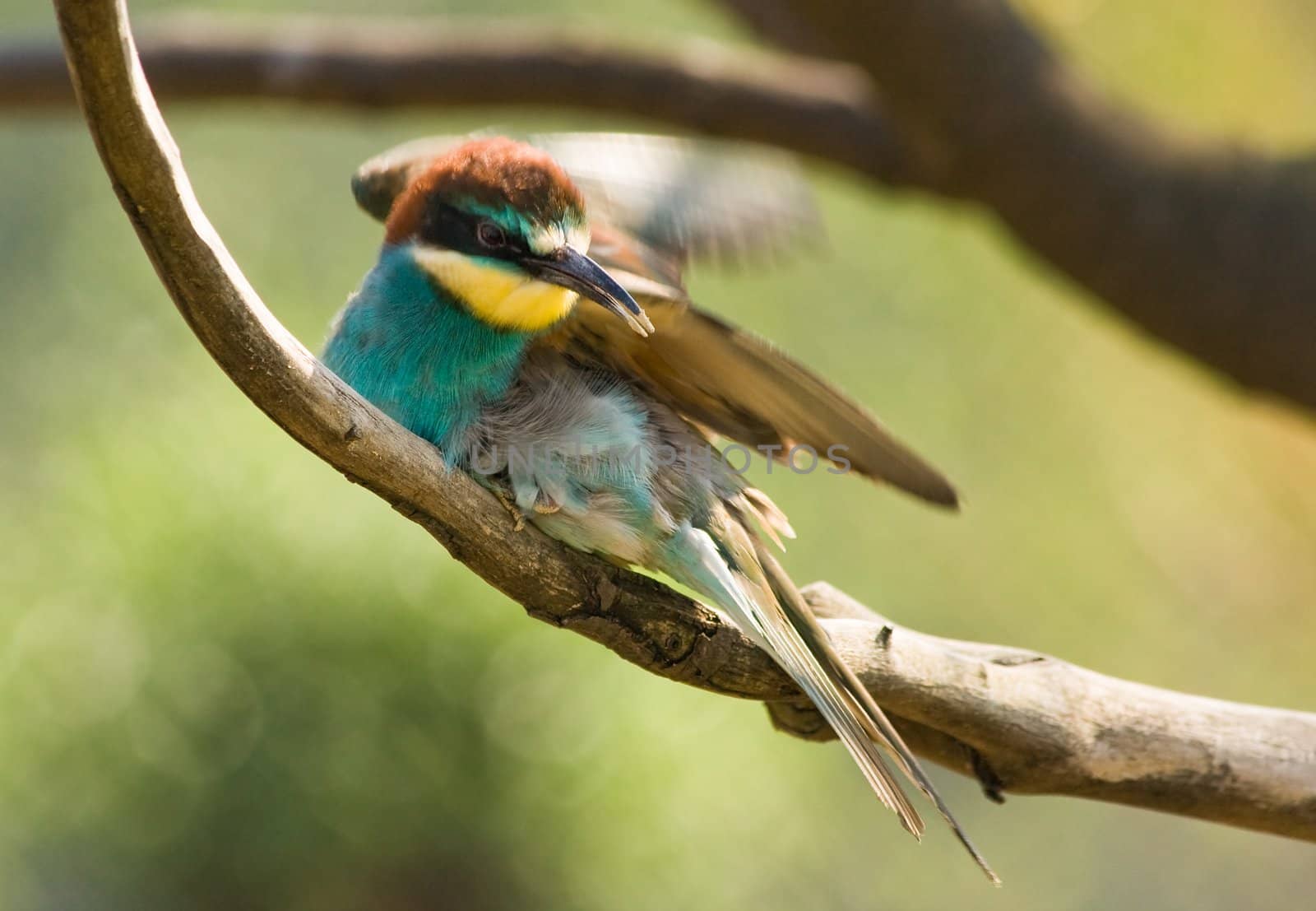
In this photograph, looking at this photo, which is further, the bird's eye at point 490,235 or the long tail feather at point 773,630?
the bird's eye at point 490,235

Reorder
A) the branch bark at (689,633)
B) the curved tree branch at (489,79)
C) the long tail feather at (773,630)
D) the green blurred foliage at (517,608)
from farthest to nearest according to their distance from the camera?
the curved tree branch at (489,79) → the green blurred foliage at (517,608) → the long tail feather at (773,630) → the branch bark at (689,633)

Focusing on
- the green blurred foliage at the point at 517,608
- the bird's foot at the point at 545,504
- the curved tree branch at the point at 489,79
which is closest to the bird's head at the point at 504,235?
the bird's foot at the point at 545,504

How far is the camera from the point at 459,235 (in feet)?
3.92

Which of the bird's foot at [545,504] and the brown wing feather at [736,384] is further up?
the brown wing feather at [736,384]

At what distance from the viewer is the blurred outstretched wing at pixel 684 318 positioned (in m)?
1.20

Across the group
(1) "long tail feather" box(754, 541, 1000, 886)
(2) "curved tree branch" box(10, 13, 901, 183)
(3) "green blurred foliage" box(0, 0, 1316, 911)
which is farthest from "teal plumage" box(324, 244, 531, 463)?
(2) "curved tree branch" box(10, 13, 901, 183)

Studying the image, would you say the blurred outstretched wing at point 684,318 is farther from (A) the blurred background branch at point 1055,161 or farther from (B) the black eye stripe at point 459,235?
(A) the blurred background branch at point 1055,161

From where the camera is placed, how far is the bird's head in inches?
45.5

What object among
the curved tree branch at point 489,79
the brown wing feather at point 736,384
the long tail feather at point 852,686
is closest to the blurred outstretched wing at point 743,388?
A: the brown wing feather at point 736,384

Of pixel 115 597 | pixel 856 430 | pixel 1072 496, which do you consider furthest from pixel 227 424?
pixel 1072 496

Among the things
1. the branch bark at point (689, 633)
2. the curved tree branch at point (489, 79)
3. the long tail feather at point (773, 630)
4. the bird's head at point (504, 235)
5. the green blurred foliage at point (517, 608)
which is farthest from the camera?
the curved tree branch at point (489, 79)

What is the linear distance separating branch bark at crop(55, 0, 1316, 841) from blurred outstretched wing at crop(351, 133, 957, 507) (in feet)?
0.51

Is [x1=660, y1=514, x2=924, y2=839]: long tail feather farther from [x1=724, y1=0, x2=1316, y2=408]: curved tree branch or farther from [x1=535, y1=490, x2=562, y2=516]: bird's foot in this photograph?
[x1=724, y1=0, x2=1316, y2=408]: curved tree branch

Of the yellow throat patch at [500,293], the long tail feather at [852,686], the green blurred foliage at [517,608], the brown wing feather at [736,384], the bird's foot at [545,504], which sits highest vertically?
the yellow throat patch at [500,293]
